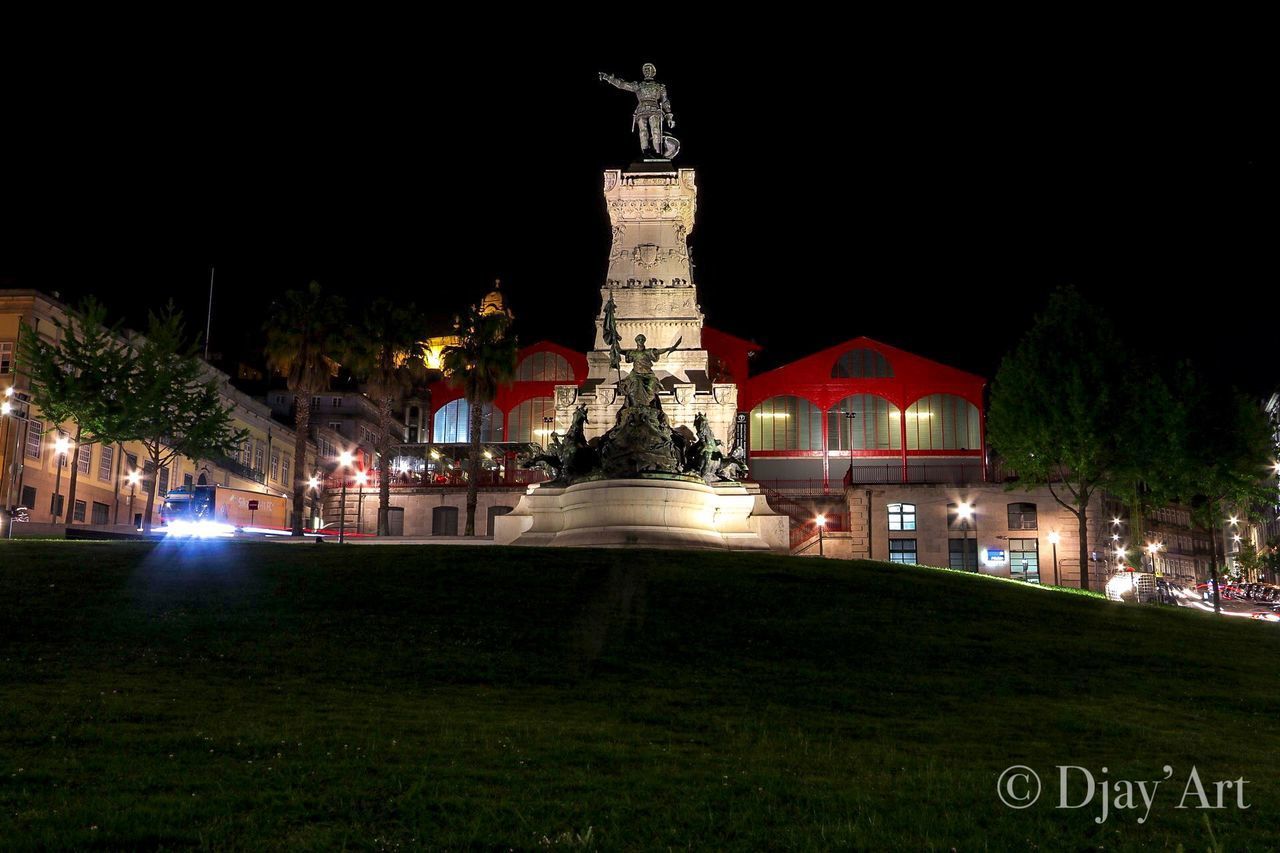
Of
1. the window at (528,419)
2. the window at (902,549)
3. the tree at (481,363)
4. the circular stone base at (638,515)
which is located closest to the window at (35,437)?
the tree at (481,363)

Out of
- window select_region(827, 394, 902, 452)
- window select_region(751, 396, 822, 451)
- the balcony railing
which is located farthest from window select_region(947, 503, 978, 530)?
the balcony railing

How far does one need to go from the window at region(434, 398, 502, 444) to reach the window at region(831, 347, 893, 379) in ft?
71.5

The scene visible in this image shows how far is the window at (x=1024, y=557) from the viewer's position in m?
58.7

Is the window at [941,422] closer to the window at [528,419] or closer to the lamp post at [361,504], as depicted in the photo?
the window at [528,419]

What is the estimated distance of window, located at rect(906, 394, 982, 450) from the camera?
68812 millimetres

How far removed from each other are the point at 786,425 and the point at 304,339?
3114 cm

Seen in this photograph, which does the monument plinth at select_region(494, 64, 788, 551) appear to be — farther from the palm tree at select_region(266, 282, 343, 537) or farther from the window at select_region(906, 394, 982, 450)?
the window at select_region(906, 394, 982, 450)

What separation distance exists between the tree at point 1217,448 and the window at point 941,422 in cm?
2102

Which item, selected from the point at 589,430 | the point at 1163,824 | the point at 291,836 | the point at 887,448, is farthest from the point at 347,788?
the point at 887,448

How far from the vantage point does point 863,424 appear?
227 ft

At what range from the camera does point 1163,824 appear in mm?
8930

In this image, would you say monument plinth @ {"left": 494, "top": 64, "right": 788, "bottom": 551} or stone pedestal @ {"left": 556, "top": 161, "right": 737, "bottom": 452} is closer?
monument plinth @ {"left": 494, "top": 64, "right": 788, "bottom": 551}

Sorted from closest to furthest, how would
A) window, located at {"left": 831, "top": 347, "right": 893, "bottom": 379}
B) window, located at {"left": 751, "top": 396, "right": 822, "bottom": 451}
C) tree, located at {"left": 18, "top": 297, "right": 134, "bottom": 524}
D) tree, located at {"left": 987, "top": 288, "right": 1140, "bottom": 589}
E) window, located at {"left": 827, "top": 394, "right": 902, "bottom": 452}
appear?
tree, located at {"left": 18, "top": 297, "right": 134, "bottom": 524}
tree, located at {"left": 987, "top": 288, "right": 1140, "bottom": 589}
window, located at {"left": 827, "top": 394, "right": 902, "bottom": 452}
window, located at {"left": 751, "top": 396, "right": 822, "bottom": 451}
window, located at {"left": 831, "top": 347, "right": 893, "bottom": 379}

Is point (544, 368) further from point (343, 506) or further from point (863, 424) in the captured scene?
point (343, 506)
